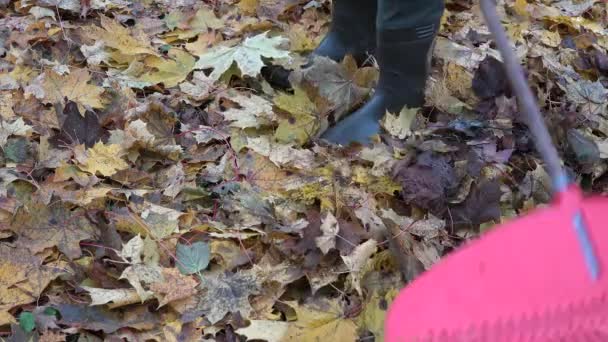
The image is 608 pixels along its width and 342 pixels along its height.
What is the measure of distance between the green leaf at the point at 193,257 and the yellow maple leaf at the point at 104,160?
0.25 m

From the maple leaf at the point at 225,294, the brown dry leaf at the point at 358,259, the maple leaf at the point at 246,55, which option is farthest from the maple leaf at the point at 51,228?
the maple leaf at the point at 246,55

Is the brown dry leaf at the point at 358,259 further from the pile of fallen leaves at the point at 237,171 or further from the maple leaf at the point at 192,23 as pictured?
the maple leaf at the point at 192,23

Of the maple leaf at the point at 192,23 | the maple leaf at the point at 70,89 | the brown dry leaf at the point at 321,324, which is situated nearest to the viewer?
the brown dry leaf at the point at 321,324

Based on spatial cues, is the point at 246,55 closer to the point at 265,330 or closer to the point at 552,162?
the point at 265,330

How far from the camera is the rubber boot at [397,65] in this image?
4.42 ft

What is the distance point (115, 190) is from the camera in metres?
1.28

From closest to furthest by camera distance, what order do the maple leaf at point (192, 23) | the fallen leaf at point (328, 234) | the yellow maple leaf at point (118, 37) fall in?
the fallen leaf at point (328, 234) < the yellow maple leaf at point (118, 37) < the maple leaf at point (192, 23)

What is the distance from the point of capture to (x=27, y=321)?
1025 millimetres

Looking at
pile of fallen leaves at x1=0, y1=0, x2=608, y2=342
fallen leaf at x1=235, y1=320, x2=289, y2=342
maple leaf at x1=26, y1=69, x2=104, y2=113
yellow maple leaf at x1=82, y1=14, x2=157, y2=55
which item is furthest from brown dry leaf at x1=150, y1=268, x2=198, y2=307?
yellow maple leaf at x1=82, y1=14, x2=157, y2=55

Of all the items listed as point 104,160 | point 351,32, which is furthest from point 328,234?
point 351,32

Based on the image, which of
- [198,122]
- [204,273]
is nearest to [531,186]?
[204,273]

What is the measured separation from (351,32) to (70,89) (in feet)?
2.34

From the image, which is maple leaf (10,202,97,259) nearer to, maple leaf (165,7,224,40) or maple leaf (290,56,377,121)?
maple leaf (290,56,377,121)

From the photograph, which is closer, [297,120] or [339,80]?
[297,120]
